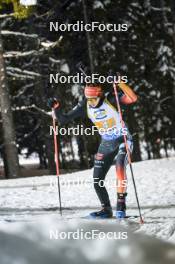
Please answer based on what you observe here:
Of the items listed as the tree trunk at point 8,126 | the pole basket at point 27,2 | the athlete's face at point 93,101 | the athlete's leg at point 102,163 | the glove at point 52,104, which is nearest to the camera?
the athlete's face at point 93,101

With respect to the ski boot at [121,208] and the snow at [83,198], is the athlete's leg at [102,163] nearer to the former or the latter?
the ski boot at [121,208]

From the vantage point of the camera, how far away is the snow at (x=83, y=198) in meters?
7.65

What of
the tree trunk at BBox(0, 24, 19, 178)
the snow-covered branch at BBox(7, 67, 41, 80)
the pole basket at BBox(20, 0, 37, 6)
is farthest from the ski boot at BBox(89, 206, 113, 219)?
the snow-covered branch at BBox(7, 67, 41, 80)

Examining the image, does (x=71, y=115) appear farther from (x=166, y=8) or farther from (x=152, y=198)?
(x=166, y=8)

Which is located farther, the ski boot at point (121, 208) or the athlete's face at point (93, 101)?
the athlete's face at point (93, 101)

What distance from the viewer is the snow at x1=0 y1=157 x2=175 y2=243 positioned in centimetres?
765

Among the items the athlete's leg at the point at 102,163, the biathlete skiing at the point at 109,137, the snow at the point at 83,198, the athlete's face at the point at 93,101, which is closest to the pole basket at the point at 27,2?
the snow at the point at 83,198

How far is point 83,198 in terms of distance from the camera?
11.1 metres

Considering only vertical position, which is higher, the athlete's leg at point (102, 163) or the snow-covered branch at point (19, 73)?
the snow-covered branch at point (19, 73)

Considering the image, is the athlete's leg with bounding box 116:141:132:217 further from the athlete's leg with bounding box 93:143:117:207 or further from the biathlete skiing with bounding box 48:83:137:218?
the athlete's leg with bounding box 93:143:117:207

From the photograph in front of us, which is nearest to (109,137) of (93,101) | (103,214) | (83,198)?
(93,101)

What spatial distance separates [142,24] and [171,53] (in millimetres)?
2255

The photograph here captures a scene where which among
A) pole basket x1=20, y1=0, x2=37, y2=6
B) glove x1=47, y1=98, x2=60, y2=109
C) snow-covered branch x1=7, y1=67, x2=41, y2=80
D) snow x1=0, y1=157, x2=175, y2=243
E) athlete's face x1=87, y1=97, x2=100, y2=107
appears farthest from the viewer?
snow-covered branch x1=7, y1=67, x2=41, y2=80

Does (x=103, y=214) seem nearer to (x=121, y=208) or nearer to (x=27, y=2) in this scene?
(x=121, y=208)
